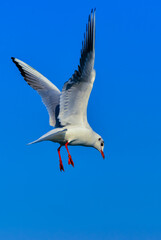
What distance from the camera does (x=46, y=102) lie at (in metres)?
12.5

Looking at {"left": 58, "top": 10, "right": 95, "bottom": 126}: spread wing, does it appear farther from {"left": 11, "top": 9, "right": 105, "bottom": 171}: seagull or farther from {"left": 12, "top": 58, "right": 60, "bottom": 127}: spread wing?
{"left": 12, "top": 58, "right": 60, "bottom": 127}: spread wing

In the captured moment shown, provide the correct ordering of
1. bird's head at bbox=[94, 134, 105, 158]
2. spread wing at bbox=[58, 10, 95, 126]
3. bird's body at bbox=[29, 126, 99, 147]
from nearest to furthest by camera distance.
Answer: spread wing at bbox=[58, 10, 95, 126]
bird's body at bbox=[29, 126, 99, 147]
bird's head at bbox=[94, 134, 105, 158]

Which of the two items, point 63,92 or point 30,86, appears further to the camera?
point 30,86

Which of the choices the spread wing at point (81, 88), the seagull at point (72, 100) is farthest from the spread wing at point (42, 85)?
the spread wing at point (81, 88)

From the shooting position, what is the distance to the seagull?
10352 millimetres

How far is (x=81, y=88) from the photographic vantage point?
10789 millimetres

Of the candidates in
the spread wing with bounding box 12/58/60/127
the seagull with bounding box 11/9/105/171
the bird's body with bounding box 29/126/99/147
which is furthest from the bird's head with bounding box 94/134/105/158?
the spread wing with bounding box 12/58/60/127

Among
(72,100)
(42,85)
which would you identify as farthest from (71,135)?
(42,85)

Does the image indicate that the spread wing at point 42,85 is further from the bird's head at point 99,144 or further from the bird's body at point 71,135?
the bird's head at point 99,144

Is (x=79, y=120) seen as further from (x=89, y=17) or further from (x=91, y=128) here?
(x=89, y=17)

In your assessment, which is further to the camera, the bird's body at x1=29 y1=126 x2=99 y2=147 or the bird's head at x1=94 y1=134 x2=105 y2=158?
the bird's head at x1=94 y1=134 x2=105 y2=158

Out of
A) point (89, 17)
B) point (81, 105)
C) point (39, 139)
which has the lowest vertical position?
point (39, 139)

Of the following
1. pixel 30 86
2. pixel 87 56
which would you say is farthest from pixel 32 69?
pixel 87 56

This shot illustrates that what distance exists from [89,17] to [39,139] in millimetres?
2966
